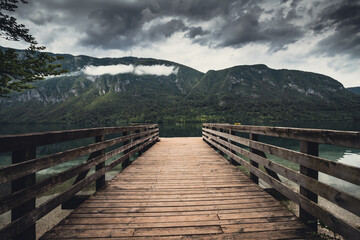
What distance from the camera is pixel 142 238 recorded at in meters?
2.32

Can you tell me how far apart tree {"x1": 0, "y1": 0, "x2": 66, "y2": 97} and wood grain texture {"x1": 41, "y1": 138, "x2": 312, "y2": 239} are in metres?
8.95

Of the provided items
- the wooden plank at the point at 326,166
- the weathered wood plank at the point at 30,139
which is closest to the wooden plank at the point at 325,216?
the wooden plank at the point at 326,166

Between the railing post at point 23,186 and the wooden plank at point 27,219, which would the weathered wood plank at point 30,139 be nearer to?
the railing post at point 23,186

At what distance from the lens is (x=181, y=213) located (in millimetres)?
2926

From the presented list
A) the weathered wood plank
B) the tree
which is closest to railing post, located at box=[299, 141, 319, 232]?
the weathered wood plank

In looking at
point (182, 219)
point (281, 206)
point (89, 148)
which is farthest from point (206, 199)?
point (89, 148)

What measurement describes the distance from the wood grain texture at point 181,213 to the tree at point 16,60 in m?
8.95

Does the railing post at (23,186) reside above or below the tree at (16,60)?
below

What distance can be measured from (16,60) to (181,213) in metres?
11.4

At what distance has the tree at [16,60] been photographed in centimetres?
840

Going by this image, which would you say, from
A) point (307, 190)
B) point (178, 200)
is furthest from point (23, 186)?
point (307, 190)

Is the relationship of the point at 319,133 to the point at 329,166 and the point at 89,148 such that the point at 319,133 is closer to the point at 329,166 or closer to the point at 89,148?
the point at 329,166

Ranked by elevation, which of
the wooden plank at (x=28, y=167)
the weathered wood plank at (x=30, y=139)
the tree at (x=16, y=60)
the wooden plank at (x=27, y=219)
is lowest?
the wooden plank at (x=27, y=219)

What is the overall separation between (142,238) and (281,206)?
8.33ft
